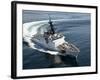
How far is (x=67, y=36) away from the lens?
5.79 ft

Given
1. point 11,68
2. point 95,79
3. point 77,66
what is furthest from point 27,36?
point 95,79

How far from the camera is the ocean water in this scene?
5.42 feet

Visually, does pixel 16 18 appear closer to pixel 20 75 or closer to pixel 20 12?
pixel 20 12

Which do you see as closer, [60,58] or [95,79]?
[60,58]

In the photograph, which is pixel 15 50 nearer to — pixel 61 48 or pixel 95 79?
pixel 61 48

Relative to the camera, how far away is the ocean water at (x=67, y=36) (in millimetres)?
1651

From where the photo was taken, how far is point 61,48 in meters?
1.75

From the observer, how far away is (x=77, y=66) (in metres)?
1.79

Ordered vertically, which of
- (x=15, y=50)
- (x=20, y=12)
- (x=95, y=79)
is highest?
(x=20, y=12)

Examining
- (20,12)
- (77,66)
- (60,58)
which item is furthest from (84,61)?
(20,12)

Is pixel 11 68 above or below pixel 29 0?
below
